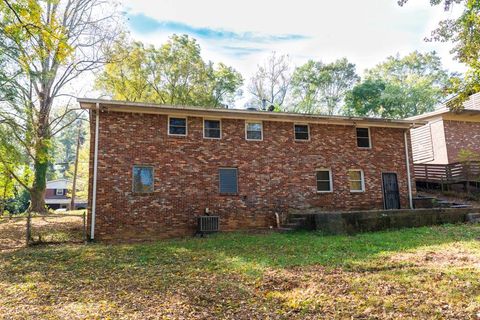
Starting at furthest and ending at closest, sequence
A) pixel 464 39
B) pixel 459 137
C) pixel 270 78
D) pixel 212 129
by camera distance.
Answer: pixel 270 78
pixel 459 137
pixel 212 129
pixel 464 39

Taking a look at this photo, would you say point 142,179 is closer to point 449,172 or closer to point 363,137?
point 363,137

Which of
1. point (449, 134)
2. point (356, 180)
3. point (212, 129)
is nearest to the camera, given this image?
point (212, 129)

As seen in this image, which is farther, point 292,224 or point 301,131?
point 301,131

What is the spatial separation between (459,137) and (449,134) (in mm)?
754

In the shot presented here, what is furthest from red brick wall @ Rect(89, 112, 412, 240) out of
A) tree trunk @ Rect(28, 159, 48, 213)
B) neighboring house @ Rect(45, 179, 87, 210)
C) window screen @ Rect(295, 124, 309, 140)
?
neighboring house @ Rect(45, 179, 87, 210)

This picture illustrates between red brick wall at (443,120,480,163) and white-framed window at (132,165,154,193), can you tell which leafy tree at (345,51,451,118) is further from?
white-framed window at (132,165,154,193)

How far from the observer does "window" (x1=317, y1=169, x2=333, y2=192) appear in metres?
14.1

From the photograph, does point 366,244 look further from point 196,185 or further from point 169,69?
point 169,69

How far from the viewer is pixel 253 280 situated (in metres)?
5.86

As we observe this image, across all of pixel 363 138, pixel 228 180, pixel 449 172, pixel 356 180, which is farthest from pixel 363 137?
pixel 228 180

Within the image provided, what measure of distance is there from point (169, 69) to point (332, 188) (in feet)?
50.9

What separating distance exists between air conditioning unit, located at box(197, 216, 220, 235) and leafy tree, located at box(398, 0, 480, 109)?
27.1ft

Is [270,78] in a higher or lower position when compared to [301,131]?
higher

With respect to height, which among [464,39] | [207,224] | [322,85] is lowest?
[207,224]
